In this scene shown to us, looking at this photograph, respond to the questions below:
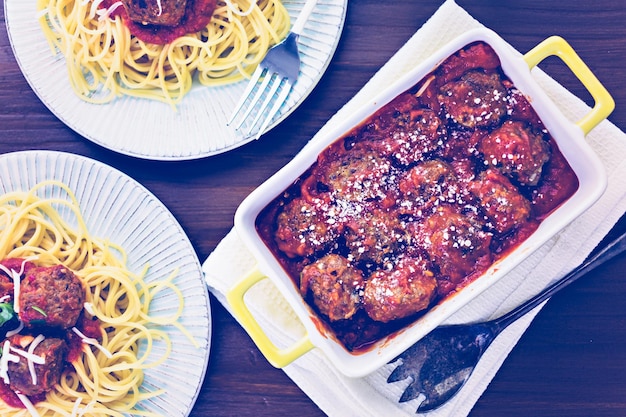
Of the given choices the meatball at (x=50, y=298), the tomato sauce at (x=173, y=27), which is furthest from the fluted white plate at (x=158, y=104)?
the meatball at (x=50, y=298)

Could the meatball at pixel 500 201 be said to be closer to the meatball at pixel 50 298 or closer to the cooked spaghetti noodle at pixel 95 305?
the cooked spaghetti noodle at pixel 95 305

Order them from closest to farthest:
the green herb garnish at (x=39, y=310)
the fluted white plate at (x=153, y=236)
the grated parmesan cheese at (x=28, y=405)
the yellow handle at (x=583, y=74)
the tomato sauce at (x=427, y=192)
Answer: the yellow handle at (x=583, y=74), the tomato sauce at (x=427, y=192), the green herb garnish at (x=39, y=310), the grated parmesan cheese at (x=28, y=405), the fluted white plate at (x=153, y=236)

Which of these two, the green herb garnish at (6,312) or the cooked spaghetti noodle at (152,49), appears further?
the cooked spaghetti noodle at (152,49)

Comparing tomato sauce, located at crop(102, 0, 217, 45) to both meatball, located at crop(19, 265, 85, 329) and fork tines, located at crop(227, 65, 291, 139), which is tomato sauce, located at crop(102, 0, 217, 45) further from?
meatball, located at crop(19, 265, 85, 329)

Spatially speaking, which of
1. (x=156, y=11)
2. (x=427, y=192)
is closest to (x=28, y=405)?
(x=156, y=11)

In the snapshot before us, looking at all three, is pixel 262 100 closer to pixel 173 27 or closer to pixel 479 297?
pixel 173 27

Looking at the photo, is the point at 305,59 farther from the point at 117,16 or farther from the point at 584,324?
the point at 584,324
